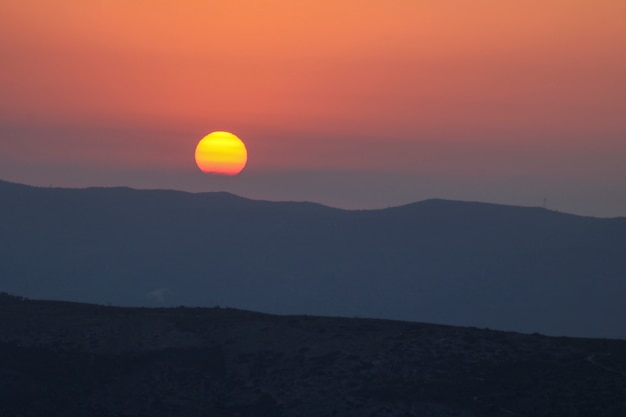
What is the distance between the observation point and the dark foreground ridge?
129ft

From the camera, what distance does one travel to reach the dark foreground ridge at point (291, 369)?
3925 centimetres

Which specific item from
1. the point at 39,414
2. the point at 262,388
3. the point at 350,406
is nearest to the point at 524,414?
the point at 350,406

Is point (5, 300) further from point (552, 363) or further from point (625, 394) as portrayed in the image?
point (625, 394)

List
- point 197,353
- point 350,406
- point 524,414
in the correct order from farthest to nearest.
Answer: point 197,353, point 350,406, point 524,414

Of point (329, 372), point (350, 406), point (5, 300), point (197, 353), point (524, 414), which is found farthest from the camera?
point (5, 300)

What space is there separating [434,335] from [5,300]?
24.4 meters

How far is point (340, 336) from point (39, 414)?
14.4 meters

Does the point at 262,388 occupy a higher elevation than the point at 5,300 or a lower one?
lower

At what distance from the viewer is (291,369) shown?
4341cm

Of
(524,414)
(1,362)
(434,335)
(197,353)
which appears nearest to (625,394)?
(524,414)

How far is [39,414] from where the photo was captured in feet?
129

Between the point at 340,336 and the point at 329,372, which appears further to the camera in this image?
the point at 340,336

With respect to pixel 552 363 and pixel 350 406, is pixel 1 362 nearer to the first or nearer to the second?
pixel 350 406

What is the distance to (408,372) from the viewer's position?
4225cm
